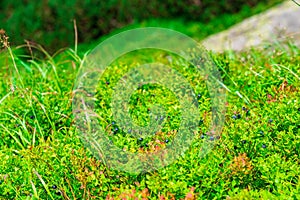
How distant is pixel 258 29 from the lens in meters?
6.84

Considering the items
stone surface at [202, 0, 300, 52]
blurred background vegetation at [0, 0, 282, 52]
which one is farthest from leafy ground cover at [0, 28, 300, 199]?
blurred background vegetation at [0, 0, 282, 52]

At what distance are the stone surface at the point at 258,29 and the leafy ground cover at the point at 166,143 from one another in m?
2.15

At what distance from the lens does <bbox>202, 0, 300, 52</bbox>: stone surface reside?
6.59 metres

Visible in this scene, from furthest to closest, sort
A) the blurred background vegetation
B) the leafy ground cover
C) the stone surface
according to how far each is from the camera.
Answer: the blurred background vegetation → the stone surface → the leafy ground cover

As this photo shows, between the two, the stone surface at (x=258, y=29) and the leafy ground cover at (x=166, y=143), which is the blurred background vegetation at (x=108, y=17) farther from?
the leafy ground cover at (x=166, y=143)

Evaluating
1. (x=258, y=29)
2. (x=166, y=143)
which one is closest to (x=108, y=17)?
(x=258, y=29)

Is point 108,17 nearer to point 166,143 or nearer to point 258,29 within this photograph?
point 258,29

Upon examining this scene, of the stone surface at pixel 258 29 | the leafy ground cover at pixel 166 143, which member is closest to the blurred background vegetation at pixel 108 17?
the stone surface at pixel 258 29

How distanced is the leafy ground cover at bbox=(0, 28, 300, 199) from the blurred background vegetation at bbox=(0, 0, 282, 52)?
384 cm

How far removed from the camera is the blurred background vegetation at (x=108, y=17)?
8227 mm

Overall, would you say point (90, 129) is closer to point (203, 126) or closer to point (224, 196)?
point (203, 126)

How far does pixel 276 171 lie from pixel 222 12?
18.3 ft

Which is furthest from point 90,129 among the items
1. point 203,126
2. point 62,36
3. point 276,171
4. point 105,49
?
point 62,36

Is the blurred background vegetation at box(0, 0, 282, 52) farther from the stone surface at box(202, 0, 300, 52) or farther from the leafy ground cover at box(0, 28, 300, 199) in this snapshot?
the leafy ground cover at box(0, 28, 300, 199)
